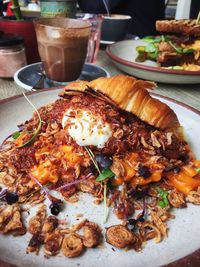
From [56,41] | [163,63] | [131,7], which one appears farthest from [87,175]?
[131,7]

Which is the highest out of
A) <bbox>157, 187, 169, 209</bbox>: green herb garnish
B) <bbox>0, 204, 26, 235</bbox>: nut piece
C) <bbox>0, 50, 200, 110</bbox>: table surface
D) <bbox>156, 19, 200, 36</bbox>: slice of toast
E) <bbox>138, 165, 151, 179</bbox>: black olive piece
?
<bbox>156, 19, 200, 36</bbox>: slice of toast

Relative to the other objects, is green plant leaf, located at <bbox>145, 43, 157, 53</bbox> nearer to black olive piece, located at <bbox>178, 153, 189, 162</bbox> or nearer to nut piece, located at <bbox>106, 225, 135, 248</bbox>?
black olive piece, located at <bbox>178, 153, 189, 162</bbox>

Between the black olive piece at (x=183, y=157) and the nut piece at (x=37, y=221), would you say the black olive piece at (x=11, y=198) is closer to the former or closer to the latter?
the nut piece at (x=37, y=221)

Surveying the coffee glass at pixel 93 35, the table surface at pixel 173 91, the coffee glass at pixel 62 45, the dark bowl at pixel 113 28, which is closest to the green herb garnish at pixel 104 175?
the table surface at pixel 173 91

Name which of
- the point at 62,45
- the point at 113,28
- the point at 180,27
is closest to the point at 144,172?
the point at 62,45

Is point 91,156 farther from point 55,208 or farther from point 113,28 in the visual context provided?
point 113,28

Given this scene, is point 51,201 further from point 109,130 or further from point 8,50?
point 8,50

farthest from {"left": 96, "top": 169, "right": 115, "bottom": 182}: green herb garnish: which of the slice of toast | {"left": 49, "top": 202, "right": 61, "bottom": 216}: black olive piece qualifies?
the slice of toast
